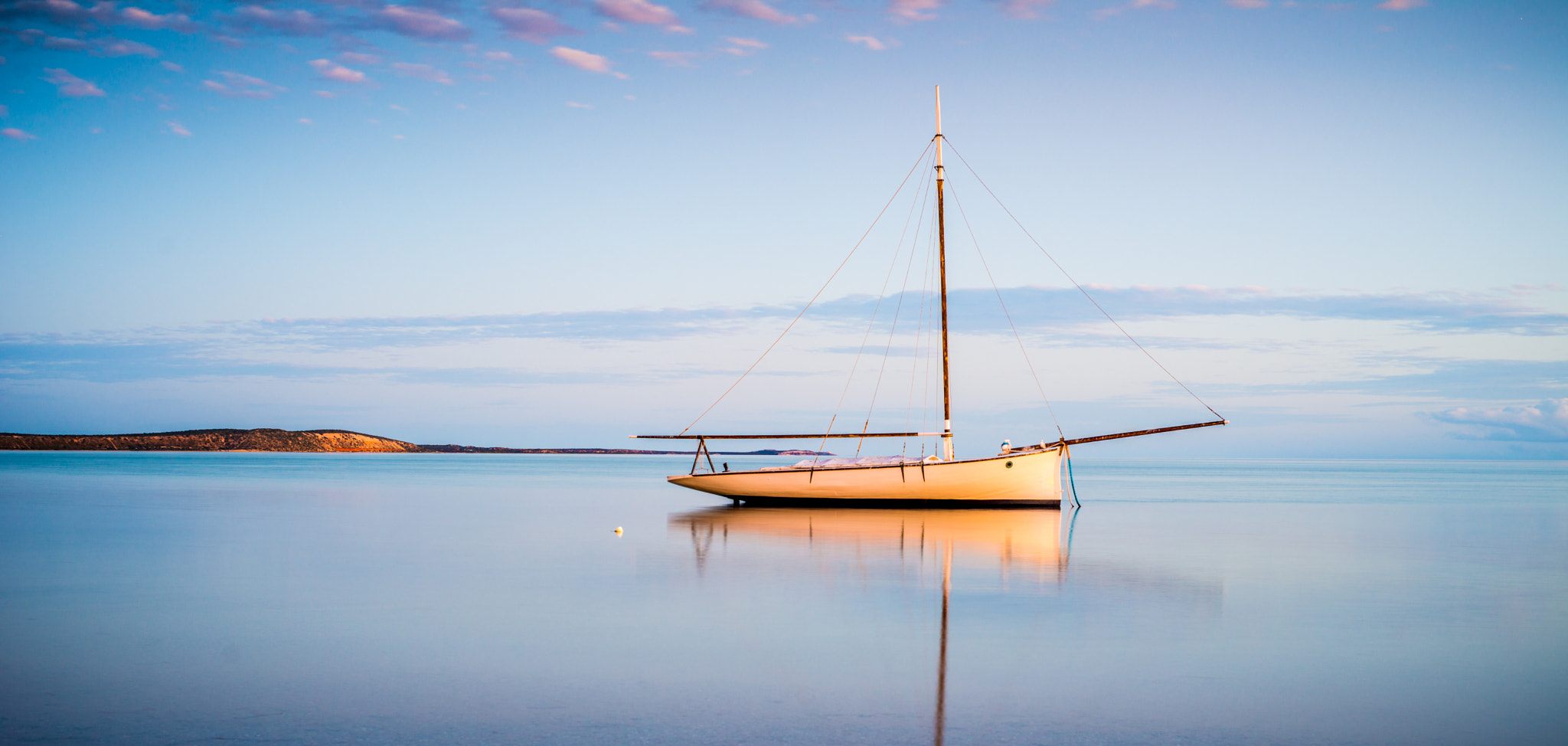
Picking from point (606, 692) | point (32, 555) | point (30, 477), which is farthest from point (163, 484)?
point (606, 692)

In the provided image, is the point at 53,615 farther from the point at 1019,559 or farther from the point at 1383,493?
the point at 1383,493

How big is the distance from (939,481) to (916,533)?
711cm

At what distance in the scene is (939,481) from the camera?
32844mm

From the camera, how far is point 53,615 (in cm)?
1327

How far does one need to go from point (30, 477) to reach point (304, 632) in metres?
65.0

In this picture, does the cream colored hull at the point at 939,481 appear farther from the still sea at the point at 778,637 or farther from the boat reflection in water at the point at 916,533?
the still sea at the point at 778,637

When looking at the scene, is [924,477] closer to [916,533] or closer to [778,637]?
[916,533]

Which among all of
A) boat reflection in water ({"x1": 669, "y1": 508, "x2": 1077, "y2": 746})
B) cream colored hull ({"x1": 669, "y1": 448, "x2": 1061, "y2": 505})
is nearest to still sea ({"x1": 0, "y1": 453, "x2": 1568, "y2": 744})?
boat reflection in water ({"x1": 669, "y1": 508, "x2": 1077, "y2": 746})

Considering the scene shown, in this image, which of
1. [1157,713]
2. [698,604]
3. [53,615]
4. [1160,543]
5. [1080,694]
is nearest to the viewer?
[1157,713]

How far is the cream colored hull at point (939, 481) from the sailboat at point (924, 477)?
23 mm

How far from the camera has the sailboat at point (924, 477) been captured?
32.6m

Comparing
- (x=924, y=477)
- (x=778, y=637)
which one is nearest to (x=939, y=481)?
(x=924, y=477)

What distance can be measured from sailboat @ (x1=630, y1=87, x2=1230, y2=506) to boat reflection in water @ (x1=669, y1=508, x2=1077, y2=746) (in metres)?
0.44

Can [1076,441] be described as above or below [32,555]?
above
